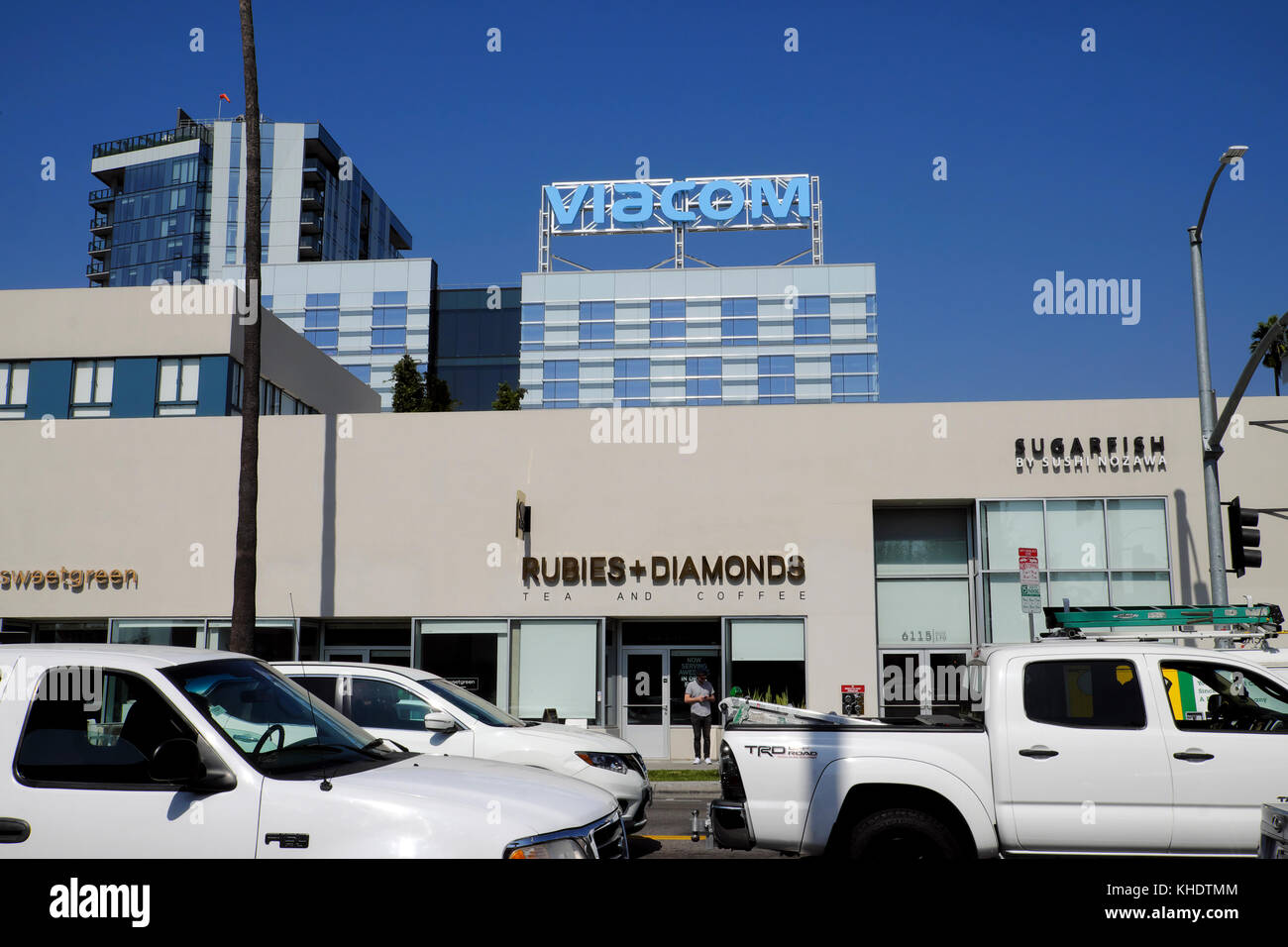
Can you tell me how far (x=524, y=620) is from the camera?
23.2m

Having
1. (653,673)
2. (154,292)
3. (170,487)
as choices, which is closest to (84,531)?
(170,487)

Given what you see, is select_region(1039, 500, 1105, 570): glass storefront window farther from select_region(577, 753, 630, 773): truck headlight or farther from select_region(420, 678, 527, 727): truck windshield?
select_region(420, 678, 527, 727): truck windshield

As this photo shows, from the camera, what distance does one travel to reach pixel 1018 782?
7703 mm

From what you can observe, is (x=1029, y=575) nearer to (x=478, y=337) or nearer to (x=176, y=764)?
(x=176, y=764)

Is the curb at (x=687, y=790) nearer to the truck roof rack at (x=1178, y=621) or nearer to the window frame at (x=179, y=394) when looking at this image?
the truck roof rack at (x=1178, y=621)

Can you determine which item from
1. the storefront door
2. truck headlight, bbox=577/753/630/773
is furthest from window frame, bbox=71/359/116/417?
truck headlight, bbox=577/753/630/773

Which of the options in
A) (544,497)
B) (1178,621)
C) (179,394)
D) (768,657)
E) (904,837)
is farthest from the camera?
(179,394)

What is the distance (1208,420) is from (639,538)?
422 inches

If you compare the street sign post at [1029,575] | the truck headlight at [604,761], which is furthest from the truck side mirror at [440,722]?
the street sign post at [1029,575]

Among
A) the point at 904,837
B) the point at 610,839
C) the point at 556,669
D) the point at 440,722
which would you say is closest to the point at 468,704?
the point at 440,722

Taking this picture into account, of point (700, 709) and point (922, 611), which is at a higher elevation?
point (922, 611)

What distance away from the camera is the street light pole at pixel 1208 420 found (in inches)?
742

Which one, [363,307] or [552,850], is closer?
[552,850]
